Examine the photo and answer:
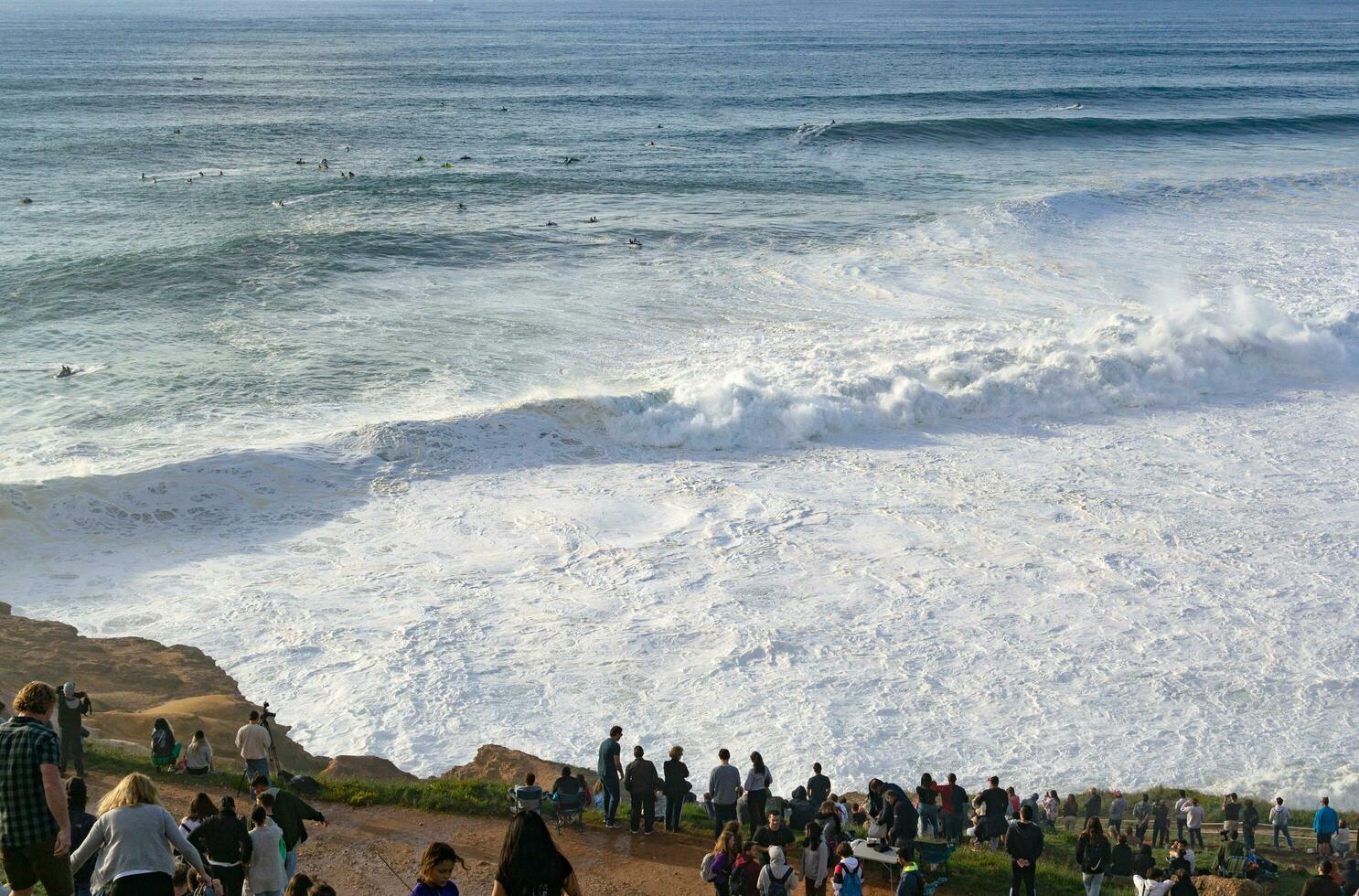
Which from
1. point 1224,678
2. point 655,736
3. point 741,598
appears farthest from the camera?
point 741,598

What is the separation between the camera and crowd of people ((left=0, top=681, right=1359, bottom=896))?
20.1ft

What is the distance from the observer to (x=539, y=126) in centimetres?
6412

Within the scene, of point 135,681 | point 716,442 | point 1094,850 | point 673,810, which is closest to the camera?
point 1094,850

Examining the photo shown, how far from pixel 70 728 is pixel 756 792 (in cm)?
643

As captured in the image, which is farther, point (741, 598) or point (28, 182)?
point (28, 182)

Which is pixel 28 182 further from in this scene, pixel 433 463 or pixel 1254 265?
pixel 1254 265

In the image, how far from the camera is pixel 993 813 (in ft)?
39.5

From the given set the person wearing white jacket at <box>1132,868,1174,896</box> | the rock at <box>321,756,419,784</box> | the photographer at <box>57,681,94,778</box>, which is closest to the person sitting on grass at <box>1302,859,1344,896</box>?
the person wearing white jacket at <box>1132,868,1174,896</box>

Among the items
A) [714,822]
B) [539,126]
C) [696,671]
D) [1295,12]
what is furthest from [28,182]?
[1295,12]

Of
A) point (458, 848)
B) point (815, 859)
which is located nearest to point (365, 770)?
point (458, 848)

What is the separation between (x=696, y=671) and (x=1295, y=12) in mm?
175365

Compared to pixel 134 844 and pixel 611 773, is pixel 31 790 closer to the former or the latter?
pixel 134 844

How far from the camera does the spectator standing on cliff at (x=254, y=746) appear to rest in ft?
38.6

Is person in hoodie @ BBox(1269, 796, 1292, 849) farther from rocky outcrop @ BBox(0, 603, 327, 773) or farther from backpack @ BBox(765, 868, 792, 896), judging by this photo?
rocky outcrop @ BBox(0, 603, 327, 773)
